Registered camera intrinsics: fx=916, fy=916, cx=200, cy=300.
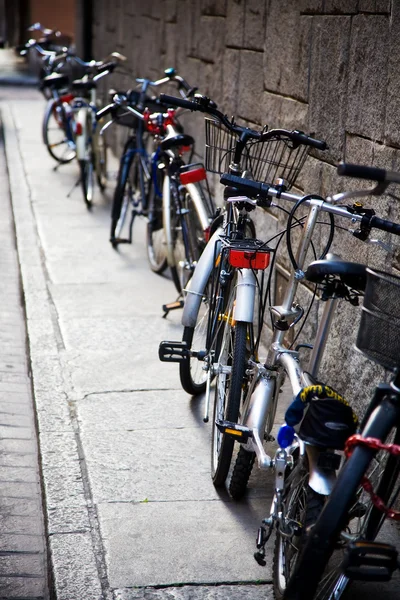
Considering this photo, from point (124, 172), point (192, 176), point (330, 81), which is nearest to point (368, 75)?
point (330, 81)

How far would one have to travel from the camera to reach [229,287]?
390 cm

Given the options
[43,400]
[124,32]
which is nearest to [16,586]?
[43,400]

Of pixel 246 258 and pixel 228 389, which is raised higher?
pixel 246 258

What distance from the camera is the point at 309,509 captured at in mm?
2625

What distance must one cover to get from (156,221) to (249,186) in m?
3.86

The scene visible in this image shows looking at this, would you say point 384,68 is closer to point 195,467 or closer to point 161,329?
point 195,467

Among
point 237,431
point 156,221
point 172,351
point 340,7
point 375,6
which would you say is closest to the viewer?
point 237,431

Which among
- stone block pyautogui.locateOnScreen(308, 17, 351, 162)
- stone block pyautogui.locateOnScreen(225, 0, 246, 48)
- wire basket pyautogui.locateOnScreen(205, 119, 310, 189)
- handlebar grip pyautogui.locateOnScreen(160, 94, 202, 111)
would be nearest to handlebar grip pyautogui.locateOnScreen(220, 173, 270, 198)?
wire basket pyautogui.locateOnScreen(205, 119, 310, 189)

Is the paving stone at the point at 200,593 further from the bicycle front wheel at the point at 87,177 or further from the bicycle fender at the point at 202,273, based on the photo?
the bicycle front wheel at the point at 87,177

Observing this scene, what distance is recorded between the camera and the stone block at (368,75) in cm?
367

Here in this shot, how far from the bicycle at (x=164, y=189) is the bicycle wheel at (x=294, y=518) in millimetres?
2423

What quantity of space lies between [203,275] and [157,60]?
554cm

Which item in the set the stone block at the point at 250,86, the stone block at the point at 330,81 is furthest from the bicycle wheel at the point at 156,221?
the stone block at the point at 330,81

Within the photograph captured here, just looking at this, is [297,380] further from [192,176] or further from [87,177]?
[87,177]
